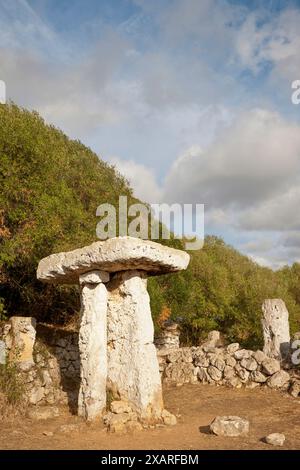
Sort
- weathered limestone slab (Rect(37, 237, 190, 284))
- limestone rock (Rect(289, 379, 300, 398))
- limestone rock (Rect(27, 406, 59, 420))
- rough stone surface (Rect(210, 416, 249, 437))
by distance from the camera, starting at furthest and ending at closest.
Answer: limestone rock (Rect(289, 379, 300, 398)) → limestone rock (Rect(27, 406, 59, 420)) → weathered limestone slab (Rect(37, 237, 190, 284)) → rough stone surface (Rect(210, 416, 249, 437))

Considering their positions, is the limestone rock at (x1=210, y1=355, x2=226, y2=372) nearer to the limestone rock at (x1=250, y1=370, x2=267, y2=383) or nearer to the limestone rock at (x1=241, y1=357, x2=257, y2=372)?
the limestone rock at (x1=241, y1=357, x2=257, y2=372)

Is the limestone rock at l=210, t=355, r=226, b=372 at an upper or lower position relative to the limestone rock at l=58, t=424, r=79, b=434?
upper

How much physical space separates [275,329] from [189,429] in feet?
17.0

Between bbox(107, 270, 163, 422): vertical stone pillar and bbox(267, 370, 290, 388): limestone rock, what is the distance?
3.81m

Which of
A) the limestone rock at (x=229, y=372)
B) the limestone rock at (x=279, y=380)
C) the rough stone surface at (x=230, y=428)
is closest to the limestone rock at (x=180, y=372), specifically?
the limestone rock at (x=229, y=372)

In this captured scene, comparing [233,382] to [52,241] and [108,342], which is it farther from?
[52,241]

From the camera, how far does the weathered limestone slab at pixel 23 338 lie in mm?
9773

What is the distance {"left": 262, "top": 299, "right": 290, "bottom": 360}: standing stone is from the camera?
11820 millimetres

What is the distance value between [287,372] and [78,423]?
5.82 metres

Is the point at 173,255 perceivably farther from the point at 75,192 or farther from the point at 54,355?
the point at 75,192

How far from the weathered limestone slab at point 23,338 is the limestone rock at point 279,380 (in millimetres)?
5692

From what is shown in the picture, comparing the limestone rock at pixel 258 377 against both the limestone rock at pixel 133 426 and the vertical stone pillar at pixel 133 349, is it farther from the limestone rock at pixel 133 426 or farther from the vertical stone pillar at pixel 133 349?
the limestone rock at pixel 133 426

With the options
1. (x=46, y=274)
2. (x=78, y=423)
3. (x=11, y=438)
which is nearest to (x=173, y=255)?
(x=46, y=274)

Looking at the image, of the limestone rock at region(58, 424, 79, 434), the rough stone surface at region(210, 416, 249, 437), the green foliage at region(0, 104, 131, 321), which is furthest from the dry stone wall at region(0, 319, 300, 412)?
the rough stone surface at region(210, 416, 249, 437)
